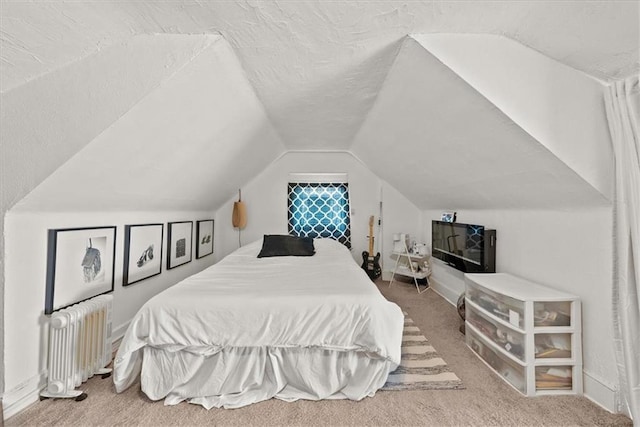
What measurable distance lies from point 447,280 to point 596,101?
8.38ft

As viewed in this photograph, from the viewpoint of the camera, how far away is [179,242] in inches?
126

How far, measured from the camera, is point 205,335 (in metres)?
1.62

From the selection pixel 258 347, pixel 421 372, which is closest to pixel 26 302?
pixel 258 347

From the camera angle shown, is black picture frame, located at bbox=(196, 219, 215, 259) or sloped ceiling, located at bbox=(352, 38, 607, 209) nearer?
sloped ceiling, located at bbox=(352, 38, 607, 209)

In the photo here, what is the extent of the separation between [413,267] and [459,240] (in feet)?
3.32

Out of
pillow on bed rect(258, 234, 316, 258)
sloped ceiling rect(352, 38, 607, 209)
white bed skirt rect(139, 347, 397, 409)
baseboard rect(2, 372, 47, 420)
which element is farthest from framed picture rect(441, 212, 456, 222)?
baseboard rect(2, 372, 47, 420)

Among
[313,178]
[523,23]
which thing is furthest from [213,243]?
[523,23]

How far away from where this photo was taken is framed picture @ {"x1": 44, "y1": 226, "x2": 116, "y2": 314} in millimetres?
1668

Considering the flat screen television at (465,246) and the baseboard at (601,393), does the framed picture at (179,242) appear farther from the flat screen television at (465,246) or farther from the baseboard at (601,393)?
the baseboard at (601,393)

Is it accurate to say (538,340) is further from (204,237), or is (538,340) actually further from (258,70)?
(204,237)

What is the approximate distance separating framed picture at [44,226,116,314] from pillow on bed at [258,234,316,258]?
1.51 metres

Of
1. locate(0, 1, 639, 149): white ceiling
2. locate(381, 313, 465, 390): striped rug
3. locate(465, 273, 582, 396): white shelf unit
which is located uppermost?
locate(0, 1, 639, 149): white ceiling

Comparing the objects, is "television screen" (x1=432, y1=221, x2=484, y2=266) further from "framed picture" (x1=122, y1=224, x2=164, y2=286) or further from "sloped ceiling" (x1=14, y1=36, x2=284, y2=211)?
"framed picture" (x1=122, y1=224, x2=164, y2=286)

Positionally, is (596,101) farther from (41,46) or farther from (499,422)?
(41,46)
